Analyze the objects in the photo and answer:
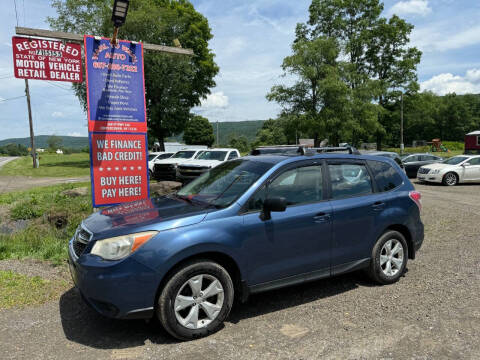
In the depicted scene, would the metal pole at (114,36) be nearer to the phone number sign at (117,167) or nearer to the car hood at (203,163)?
the phone number sign at (117,167)

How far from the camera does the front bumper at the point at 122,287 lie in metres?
3.02

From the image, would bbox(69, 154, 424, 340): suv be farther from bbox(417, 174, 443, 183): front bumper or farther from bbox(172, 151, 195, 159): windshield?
bbox(172, 151, 195, 159): windshield

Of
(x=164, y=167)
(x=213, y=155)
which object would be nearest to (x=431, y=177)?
(x=213, y=155)

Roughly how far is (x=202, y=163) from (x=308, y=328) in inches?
464

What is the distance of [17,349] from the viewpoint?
3148 millimetres

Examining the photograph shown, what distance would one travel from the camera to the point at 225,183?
4137 millimetres

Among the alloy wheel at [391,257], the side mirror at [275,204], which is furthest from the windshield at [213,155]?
the side mirror at [275,204]

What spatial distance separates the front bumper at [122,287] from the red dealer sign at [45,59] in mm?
5286

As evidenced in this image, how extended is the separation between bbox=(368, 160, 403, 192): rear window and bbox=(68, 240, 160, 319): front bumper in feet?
10.0

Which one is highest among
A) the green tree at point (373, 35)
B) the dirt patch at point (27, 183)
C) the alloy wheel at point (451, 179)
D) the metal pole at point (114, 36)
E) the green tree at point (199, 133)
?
the green tree at point (373, 35)

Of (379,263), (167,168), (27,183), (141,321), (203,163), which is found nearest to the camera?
(141,321)

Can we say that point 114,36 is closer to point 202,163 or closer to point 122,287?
point 122,287

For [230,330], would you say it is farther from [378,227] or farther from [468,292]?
[468,292]

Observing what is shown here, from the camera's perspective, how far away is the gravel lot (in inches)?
121
